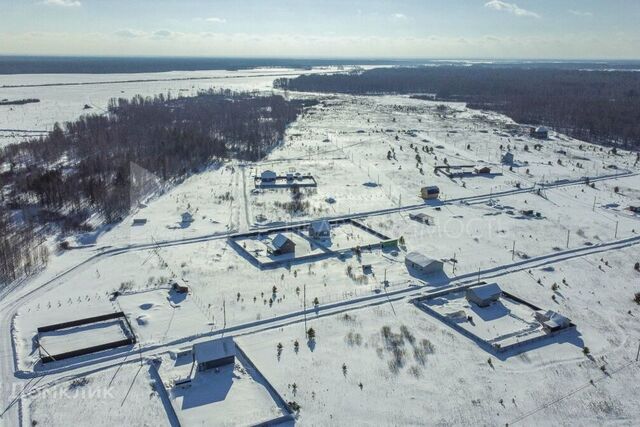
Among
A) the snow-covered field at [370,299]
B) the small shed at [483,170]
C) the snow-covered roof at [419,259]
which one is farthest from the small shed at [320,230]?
the small shed at [483,170]

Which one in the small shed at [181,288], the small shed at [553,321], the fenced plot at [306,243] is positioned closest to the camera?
the small shed at [553,321]

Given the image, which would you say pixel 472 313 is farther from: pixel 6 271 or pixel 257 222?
pixel 6 271

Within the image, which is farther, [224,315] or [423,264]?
[423,264]

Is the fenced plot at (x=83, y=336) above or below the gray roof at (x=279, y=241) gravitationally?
below

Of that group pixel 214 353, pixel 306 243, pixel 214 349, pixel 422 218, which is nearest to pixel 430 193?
pixel 422 218

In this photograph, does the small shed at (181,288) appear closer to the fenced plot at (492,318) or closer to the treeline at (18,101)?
the fenced plot at (492,318)

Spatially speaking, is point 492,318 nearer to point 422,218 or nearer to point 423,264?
point 423,264

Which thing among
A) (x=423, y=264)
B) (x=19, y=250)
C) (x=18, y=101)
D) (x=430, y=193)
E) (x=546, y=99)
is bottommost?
(x=423, y=264)

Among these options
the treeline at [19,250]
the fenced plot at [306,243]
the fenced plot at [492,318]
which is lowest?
the fenced plot at [492,318]
